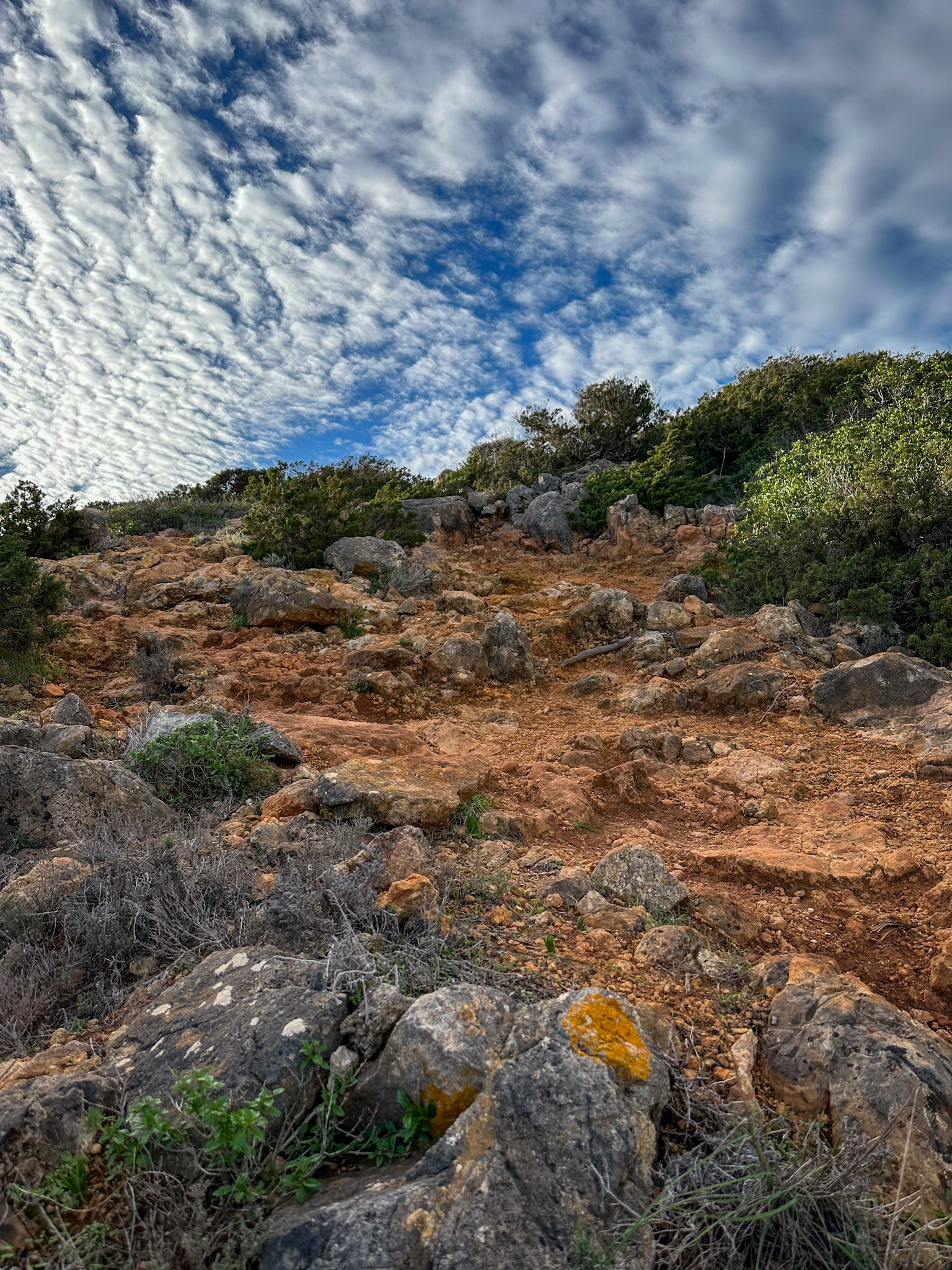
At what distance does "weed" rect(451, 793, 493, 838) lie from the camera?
4410mm

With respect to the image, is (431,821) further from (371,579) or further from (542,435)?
(542,435)

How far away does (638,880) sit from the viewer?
11.8 ft

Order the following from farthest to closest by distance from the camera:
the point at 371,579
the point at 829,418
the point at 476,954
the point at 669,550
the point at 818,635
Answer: the point at 829,418 → the point at 669,550 → the point at 371,579 → the point at 818,635 → the point at 476,954

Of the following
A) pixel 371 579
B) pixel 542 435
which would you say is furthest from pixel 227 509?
pixel 542 435

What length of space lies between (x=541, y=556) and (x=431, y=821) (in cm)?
1309

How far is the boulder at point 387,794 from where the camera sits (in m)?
4.18

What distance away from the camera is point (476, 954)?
9.06 feet

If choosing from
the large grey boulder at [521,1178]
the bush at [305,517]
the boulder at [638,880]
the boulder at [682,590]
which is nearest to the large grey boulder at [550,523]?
the bush at [305,517]

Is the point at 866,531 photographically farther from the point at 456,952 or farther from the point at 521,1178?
the point at 521,1178

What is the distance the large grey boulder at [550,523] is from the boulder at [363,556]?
214 inches

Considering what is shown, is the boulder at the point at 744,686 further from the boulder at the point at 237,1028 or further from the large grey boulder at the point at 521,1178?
the boulder at the point at 237,1028

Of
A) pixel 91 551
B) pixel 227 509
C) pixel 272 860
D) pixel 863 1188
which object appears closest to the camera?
pixel 863 1188

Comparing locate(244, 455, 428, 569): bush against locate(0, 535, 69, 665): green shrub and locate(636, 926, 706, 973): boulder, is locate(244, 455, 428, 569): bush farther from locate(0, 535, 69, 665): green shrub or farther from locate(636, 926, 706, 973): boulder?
locate(636, 926, 706, 973): boulder

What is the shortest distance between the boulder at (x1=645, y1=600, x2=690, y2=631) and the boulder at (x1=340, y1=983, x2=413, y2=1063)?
8.52 metres
